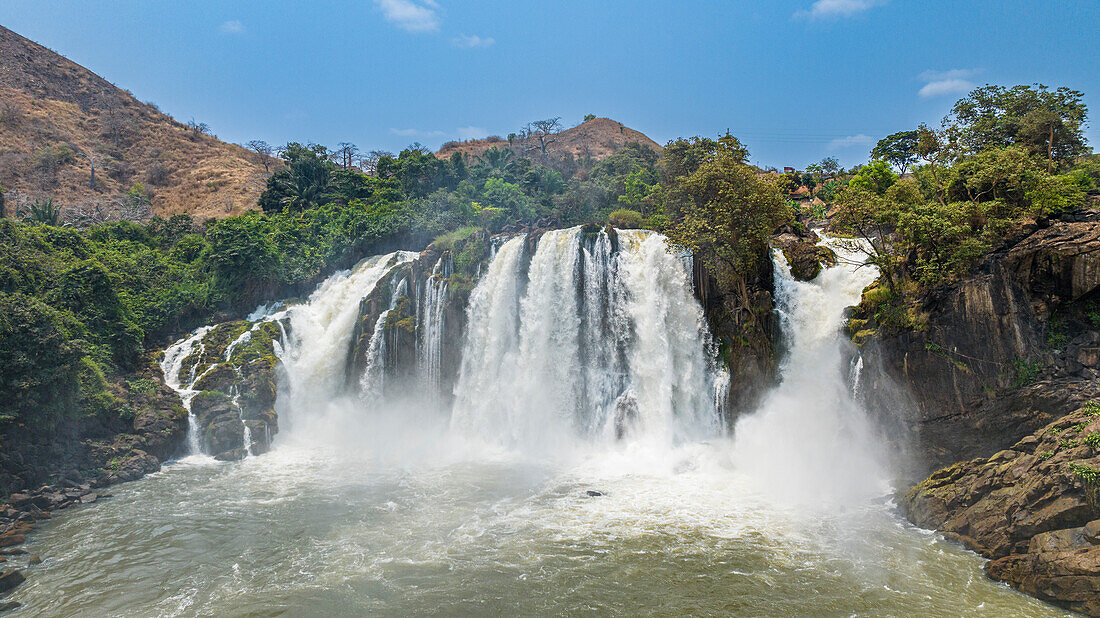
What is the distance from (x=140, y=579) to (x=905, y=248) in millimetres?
22938

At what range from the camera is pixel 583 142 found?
89.6 meters

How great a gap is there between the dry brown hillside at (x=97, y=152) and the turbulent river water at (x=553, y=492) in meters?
38.2

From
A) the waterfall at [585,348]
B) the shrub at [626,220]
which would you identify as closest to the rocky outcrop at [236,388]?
the waterfall at [585,348]

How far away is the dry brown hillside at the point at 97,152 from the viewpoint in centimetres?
5103

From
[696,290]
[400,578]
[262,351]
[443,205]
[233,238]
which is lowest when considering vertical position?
[400,578]

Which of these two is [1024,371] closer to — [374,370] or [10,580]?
[374,370]

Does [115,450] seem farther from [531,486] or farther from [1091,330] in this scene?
[1091,330]

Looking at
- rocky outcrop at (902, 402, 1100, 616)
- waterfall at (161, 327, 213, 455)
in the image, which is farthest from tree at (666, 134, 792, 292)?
waterfall at (161, 327, 213, 455)

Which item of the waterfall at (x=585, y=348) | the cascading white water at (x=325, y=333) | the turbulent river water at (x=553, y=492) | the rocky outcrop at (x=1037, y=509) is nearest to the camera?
the rocky outcrop at (x=1037, y=509)

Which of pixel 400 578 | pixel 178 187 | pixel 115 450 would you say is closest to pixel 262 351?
pixel 115 450

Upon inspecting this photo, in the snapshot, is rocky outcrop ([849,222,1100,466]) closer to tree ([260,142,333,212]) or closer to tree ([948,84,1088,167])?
tree ([948,84,1088,167])

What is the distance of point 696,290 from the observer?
22.0 meters

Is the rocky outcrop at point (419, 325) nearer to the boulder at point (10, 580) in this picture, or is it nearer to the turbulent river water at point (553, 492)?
the turbulent river water at point (553, 492)

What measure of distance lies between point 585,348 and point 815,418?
926cm
